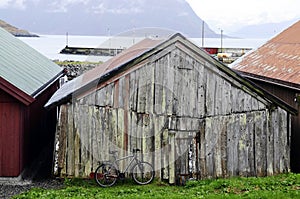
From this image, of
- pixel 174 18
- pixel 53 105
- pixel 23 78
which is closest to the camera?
pixel 53 105

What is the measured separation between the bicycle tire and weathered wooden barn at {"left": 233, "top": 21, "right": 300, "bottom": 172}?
6.73 m

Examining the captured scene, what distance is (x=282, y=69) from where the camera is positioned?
59.7 ft

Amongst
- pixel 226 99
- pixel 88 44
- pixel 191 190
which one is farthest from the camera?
pixel 88 44

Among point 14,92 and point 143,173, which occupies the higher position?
point 14,92

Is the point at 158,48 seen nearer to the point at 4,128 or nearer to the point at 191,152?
the point at 191,152

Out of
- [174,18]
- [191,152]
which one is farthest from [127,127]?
[174,18]

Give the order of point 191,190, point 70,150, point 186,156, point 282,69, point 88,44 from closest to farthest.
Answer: point 191,190 → point 70,150 → point 186,156 → point 282,69 → point 88,44

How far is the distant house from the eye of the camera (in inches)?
542

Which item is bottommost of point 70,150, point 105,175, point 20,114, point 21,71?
point 105,175

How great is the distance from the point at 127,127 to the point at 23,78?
5.19 m

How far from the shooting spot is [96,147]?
544 inches

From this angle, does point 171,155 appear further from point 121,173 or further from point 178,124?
point 121,173

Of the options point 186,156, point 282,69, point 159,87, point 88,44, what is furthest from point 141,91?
point 88,44

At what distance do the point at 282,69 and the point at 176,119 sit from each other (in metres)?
6.21
